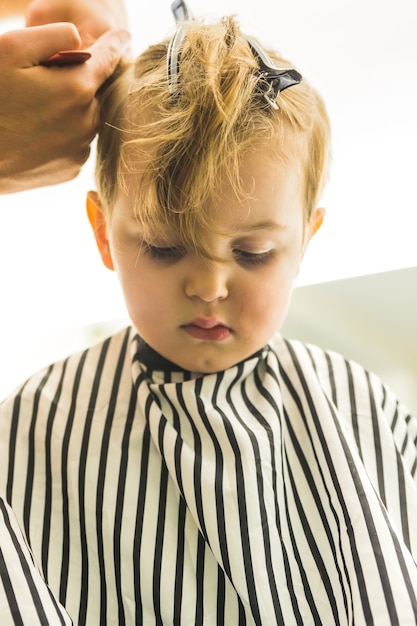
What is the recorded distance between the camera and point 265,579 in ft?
2.70

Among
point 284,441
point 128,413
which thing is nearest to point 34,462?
point 128,413

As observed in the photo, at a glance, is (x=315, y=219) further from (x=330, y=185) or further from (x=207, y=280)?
(x=330, y=185)

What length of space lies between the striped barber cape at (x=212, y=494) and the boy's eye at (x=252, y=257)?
0.60 ft

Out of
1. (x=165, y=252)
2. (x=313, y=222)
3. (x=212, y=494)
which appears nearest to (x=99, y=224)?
(x=165, y=252)

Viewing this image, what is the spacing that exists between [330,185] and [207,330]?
609 mm

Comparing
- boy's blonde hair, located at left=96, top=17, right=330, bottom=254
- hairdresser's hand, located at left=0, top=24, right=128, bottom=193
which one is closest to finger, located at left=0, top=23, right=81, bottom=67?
hairdresser's hand, located at left=0, top=24, right=128, bottom=193

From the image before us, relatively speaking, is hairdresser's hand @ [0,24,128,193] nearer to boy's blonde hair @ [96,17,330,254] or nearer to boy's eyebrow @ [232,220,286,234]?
boy's blonde hair @ [96,17,330,254]

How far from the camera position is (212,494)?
33.8 inches

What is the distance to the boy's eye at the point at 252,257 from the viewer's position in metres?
0.86

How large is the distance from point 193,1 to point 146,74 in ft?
1.70

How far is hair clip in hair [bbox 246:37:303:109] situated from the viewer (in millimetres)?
803

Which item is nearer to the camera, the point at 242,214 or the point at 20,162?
the point at 242,214

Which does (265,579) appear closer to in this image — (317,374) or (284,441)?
(284,441)

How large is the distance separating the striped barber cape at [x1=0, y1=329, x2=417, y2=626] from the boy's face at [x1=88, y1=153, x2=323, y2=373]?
2.9 inches
